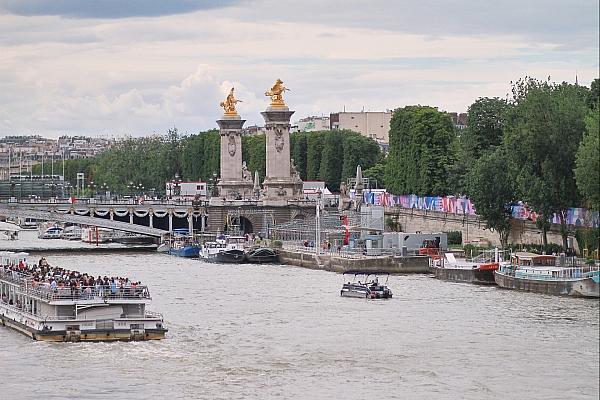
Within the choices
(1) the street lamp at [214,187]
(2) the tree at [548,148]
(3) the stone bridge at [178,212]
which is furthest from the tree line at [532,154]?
(1) the street lamp at [214,187]

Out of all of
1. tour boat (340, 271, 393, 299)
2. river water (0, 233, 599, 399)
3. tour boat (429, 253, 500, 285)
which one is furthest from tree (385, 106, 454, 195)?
tour boat (340, 271, 393, 299)

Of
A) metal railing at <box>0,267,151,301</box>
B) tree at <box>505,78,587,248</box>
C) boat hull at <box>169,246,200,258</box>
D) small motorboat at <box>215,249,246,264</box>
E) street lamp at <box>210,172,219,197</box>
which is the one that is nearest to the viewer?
metal railing at <box>0,267,151,301</box>

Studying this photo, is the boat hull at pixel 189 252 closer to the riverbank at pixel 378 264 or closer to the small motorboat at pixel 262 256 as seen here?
the small motorboat at pixel 262 256

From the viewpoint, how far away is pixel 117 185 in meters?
153

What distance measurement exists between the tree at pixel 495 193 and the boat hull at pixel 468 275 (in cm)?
606

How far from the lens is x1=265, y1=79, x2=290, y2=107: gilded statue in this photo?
106225 mm

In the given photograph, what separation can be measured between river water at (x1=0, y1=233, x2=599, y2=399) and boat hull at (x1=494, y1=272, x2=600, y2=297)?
0.67 meters

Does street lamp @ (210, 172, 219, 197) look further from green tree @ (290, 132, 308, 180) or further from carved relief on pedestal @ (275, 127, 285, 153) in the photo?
carved relief on pedestal @ (275, 127, 285, 153)

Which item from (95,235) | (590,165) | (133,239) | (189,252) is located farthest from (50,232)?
(590,165)

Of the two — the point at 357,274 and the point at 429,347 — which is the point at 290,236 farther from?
the point at 429,347

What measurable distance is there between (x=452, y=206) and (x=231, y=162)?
3423 centimetres

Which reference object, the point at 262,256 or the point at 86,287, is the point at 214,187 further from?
the point at 86,287

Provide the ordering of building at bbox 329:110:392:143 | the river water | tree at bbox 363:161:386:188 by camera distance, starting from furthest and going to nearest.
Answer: building at bbox 329:110:392:143 → tree at bbox 363:161:386:188 → the river water

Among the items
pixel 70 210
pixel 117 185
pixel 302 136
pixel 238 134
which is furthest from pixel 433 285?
pixel 117 185
